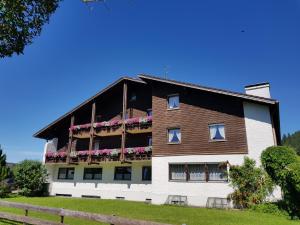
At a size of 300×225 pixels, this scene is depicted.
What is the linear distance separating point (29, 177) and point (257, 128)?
23291 mm

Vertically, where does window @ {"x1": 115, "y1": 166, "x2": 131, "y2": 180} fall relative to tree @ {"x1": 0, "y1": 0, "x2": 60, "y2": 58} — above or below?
below

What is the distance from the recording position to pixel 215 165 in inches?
822

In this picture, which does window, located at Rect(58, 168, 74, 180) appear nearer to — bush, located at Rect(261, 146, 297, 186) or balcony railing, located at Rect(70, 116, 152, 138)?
balcony railing, located at Rect(70, 116, 152, 138)

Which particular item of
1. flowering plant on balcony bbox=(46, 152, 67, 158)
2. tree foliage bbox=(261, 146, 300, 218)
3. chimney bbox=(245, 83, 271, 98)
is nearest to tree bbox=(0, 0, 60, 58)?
tree foliage bbox=(261, 146, 300, 218)

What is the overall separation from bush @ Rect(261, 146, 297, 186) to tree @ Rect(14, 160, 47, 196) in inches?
913

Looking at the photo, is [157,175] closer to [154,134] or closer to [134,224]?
[154,134]

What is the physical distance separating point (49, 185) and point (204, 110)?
1980 cm

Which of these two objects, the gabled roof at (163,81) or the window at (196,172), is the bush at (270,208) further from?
the gabled roof at (163,81)

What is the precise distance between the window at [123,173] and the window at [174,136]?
239 inches

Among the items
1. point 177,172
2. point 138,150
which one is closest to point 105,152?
point 138,150

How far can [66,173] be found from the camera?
3077 cm

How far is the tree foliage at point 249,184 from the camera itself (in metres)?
18.1

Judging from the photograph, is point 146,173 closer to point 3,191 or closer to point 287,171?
point 287,171

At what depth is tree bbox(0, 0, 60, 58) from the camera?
31.9ft
